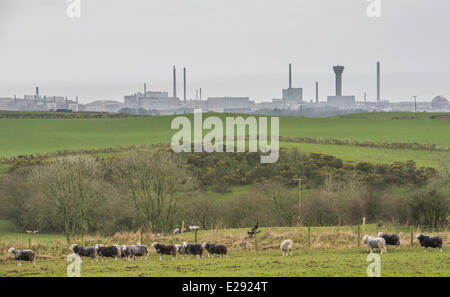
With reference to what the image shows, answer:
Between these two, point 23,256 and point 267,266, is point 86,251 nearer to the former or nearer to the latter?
point 23,256

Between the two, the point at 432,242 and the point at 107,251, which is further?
the point at 432,242

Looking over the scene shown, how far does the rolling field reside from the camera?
8344 centimetres

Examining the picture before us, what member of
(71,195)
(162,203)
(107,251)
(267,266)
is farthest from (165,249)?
(71,195)

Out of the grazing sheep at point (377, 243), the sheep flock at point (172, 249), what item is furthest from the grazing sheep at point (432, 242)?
the grazing sheep at point (377, 243)

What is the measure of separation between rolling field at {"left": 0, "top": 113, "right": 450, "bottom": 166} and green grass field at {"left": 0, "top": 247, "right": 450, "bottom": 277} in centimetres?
4938

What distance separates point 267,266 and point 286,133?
81.7 meters

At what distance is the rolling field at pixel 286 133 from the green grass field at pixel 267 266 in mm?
49385

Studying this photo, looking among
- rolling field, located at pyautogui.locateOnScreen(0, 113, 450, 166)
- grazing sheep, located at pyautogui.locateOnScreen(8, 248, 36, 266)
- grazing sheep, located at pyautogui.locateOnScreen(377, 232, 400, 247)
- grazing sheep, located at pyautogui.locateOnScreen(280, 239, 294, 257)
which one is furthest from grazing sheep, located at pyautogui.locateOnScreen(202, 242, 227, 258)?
rolling field, located at pyautogui.locateOnScreen(0, 113, 450, 166)

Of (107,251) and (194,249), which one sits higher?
(107,251)

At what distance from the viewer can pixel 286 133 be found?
107m

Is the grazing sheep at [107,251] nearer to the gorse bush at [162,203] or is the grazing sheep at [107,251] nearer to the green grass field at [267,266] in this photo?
the green grass field at [267,266]

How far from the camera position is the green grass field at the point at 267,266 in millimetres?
23828

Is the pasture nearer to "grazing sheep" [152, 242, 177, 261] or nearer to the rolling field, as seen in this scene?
"grazing sheep" [152, 242, 177, 261]
